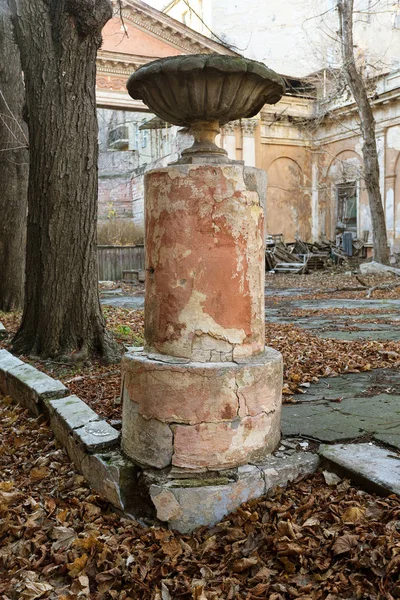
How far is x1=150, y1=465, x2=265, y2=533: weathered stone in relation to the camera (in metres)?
2.53

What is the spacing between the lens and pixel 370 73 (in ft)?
72.2

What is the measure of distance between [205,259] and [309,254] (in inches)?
748

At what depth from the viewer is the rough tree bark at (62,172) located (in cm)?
530

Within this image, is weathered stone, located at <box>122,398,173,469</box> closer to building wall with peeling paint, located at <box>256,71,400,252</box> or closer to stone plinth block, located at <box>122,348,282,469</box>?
stone plinth block, located at <box>122,348,282,469</box>

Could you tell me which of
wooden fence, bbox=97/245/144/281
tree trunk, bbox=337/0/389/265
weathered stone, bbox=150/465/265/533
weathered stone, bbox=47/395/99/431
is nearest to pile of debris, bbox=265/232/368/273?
tree trunk, bbox=337/0/389/265

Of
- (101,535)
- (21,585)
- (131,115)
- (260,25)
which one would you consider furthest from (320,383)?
(131,115)

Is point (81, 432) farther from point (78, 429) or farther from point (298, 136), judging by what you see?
point (298, 136)

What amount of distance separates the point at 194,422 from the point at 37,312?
11.2 feet

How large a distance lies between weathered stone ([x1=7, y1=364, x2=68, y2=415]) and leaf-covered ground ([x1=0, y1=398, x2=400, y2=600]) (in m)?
1.13

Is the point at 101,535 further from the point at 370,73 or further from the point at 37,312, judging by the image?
the point at 370,73

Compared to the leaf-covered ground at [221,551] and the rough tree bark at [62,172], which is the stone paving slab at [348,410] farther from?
the rough tree bark at [62,172]

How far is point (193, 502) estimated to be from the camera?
253cm

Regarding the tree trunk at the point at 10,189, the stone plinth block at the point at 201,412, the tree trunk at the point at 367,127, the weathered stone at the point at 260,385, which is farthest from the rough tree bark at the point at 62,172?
the tree trunk at the point at 367,127

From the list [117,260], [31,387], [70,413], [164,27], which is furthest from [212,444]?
[164,27]
